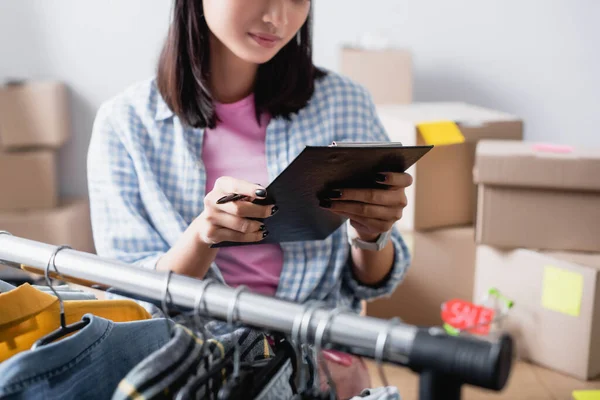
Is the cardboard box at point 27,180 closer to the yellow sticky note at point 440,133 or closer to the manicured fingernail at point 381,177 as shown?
the yellow sticky note at point 440,133

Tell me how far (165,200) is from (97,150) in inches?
6.0

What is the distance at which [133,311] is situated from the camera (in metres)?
0.70

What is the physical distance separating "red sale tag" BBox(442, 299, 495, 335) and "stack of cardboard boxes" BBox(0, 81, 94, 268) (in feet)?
4.40

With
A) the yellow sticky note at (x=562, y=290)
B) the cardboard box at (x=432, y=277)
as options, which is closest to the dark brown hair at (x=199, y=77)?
the cardboard box at (x=432, y=277)

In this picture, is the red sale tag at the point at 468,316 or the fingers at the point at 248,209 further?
the red sale tag at the point at 468,316

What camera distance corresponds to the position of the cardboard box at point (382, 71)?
2037 mm

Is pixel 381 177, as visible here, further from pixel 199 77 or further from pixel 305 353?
pixel 199 77

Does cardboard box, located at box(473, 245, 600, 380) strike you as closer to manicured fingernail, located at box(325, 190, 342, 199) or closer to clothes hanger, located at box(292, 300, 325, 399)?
manicured fingernail, located at box(325, 190, 342, 199)

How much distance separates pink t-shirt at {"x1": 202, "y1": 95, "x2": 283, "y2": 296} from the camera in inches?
42.4

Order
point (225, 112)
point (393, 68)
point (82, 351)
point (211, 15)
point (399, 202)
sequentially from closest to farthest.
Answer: point (82, 351) < point (399, 202) < point (211, 15) < point (225, 112) < point (393, 68)

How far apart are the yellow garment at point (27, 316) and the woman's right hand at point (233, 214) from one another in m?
0.18

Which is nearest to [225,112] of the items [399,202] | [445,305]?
[399,202]

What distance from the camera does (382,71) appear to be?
2059 millimetres

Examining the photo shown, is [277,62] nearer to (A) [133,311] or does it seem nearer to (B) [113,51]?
(A) [133,311]
